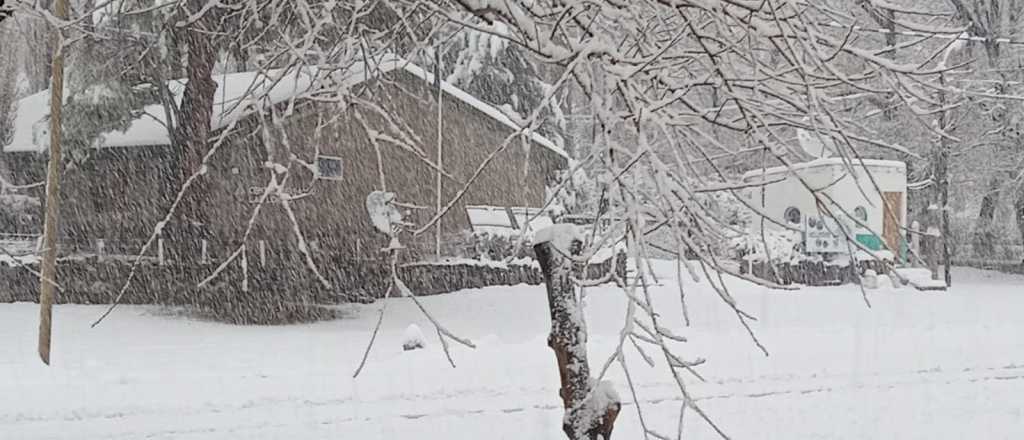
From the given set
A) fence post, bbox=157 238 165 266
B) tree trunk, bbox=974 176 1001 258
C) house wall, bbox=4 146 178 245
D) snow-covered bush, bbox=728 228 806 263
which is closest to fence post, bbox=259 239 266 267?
fence post, bbox=157 238 165 266

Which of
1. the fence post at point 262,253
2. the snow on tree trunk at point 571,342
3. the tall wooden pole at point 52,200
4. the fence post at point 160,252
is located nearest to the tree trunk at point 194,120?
the fence post at point 160,252

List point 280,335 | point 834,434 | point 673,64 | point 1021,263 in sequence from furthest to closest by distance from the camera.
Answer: point 1021,263, point 280,335, point 834,434, point 673,64

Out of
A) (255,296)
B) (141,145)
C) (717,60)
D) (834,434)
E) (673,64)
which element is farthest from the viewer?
(141,145)

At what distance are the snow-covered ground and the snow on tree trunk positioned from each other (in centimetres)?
405

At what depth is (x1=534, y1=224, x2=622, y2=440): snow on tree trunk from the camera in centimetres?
487

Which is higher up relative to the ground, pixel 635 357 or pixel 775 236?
pixel 775 236

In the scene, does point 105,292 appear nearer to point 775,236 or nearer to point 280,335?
point 280,335

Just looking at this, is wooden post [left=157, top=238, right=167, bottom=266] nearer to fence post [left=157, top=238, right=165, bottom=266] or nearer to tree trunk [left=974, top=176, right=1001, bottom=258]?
fence post [left=157, top=238, right=165, bottom=266]

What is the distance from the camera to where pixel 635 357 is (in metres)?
13.4

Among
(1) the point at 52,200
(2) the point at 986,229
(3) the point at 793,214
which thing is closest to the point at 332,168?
(1) the point at 52,200

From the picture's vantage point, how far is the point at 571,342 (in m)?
4.91

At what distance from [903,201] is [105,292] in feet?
62.9

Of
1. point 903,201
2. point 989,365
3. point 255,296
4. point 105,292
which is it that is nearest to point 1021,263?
point 903,201

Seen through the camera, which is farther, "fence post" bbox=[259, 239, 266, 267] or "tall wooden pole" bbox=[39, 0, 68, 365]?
"fence post" bbox=[259, 239, 266, 267]
